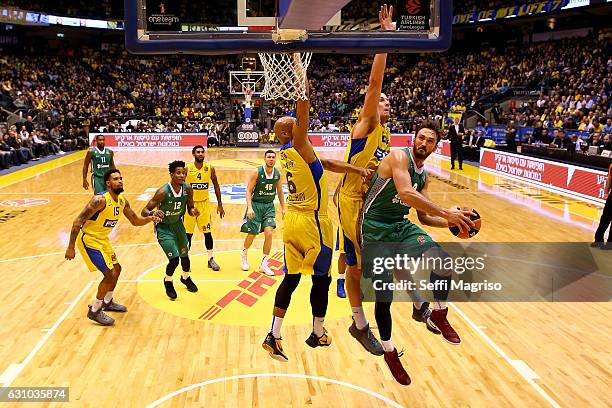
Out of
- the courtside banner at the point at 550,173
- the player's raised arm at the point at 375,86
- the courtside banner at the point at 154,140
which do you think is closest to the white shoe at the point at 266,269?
the player's raised arm at the point at 375,86

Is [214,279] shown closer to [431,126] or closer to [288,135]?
[288,135]

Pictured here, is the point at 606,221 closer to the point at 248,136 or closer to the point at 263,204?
the point at 263,204

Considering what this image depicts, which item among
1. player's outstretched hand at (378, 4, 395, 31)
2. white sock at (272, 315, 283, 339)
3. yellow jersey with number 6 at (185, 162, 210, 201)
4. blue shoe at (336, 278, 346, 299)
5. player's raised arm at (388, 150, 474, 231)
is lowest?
blue shoe at (336, 278, 346, 299)

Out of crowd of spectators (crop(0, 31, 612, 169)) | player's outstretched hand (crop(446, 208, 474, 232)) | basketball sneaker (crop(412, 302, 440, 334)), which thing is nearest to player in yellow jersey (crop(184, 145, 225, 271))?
basketball sneaker (crop(412, 302, 440, 334))

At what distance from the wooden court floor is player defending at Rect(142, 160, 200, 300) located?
0.66 m

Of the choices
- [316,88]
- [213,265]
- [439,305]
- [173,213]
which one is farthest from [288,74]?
[316,88]

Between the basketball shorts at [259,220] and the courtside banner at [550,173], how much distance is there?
10260mm

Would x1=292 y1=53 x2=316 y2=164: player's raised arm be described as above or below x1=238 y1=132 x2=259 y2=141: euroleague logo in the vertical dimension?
above

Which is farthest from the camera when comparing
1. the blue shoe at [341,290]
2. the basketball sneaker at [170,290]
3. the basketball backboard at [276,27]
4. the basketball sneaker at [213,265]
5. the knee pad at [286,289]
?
the basketball sneaker at [213,265]

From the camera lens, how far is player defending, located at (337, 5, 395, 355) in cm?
495

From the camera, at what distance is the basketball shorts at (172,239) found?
754cm

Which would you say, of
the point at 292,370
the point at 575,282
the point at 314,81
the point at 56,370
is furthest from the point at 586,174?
the point at 314,81

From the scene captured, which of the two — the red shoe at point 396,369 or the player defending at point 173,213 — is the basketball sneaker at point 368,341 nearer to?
the red shoe at point 396,369

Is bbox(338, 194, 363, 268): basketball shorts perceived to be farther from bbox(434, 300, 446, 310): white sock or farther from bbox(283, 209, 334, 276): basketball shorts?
bbox(434, 300, 446, 310): white sock
